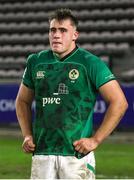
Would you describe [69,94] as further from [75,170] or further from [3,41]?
[3,41]

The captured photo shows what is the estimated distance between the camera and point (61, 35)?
153 inches

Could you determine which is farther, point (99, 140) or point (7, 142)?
point (7, 142)

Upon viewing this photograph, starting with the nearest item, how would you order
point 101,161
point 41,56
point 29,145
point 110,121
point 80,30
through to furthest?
point 110,121, point 29,145, point 41,56, point 101,161, point 80,30

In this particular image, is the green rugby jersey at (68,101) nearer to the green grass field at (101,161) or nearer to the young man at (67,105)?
the young man at (67,105)

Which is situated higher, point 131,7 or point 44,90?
point 131,7

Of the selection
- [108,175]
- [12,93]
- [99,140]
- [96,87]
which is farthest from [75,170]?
[12,93]

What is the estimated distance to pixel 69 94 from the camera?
3908 millimetres

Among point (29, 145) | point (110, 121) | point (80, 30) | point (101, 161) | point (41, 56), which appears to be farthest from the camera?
point (80, 30)

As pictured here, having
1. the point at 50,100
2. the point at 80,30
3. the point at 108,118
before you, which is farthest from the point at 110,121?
the point at 80,30

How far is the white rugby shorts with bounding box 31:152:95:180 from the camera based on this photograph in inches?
154

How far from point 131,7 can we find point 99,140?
66.5ft

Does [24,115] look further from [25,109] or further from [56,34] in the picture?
[56,34]

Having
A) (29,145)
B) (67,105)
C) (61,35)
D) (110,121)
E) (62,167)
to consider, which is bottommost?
(62,167)

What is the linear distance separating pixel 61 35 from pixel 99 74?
36 centimetres
